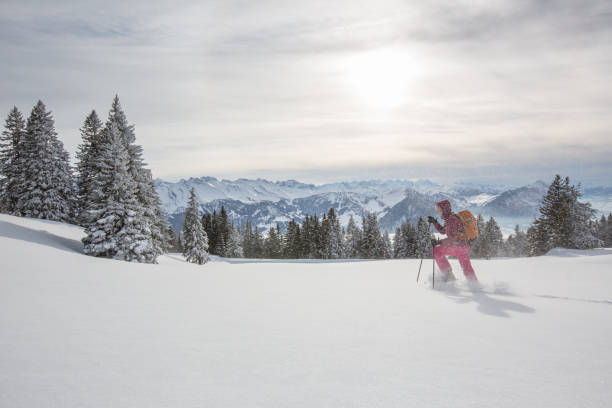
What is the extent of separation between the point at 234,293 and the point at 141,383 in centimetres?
419

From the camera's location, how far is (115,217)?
17.5 m

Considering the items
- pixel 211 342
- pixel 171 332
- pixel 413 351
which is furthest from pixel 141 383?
pixel 413 351

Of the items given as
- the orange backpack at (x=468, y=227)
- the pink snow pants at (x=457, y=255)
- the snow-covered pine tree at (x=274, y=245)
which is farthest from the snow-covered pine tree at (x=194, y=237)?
the snow-covered pine tree at (x=274, y=245)

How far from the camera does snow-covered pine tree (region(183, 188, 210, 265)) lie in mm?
41531

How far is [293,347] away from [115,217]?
17.5 metres

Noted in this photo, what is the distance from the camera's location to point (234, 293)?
6.85 metres

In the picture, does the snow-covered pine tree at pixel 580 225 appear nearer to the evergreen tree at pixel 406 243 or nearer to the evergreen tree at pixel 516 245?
the evergreen tree at pixel 406 243

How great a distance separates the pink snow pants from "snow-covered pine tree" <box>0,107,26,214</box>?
40716mm

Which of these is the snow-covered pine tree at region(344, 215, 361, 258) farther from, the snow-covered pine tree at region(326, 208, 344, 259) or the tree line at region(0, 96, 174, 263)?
the tree line at region(0, 96, 174, 263)

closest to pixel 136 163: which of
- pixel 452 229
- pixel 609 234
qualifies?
pixel 452 229

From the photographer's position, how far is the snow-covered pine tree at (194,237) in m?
41.5

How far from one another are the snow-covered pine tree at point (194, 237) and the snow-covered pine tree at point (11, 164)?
17594 millimetres

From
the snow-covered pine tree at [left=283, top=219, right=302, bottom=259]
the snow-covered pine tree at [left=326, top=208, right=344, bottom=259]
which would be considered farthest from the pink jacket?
the snow-covered pine tree at [left=283, top=219, right=302, bottom=259]

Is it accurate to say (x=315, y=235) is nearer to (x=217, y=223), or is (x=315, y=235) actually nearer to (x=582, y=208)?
(x=217, y=223)
